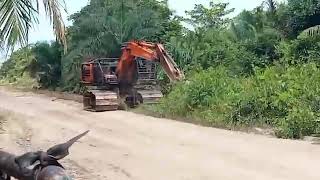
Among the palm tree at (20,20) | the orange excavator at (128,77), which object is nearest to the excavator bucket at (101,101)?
the orange excavator at (128,77)

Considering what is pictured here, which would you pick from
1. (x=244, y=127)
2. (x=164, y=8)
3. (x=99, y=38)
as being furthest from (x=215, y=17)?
(x=244, y=127)

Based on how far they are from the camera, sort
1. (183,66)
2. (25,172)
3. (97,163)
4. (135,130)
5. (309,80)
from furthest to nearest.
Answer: (183,66) < (309,80) < (135,130) < (97,163) < (25,172)

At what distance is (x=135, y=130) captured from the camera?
15.0 m

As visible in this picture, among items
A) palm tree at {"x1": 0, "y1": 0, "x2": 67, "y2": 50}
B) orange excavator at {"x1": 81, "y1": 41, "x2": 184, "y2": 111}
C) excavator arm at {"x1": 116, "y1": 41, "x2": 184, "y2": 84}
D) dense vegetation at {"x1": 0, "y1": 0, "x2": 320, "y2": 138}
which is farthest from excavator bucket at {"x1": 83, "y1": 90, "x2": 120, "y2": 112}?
palm tree at {"x1": 0, "y1": 0, "x2": 67, "y2": 50}

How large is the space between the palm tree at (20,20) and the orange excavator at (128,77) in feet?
36.5

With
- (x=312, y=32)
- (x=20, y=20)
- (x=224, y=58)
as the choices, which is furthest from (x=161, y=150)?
(x=224, y=58)

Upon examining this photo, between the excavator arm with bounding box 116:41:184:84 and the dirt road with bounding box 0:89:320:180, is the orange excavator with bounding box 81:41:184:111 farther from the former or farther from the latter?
the dirt road with bounding box 0:89:320:180

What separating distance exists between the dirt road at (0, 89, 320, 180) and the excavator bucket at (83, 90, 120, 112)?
94.5 inches

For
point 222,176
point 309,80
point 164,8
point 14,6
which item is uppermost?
point 164,8

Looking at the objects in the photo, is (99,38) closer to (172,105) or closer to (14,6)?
(172,105)

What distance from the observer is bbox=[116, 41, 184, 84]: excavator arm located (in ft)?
66.6

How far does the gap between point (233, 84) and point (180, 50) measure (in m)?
7.74

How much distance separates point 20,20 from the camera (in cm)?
889

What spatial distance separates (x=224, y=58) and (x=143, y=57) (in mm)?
5257
